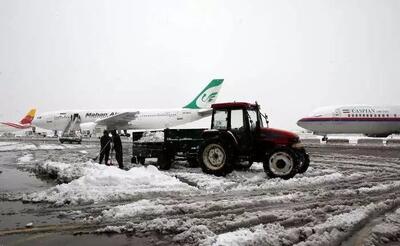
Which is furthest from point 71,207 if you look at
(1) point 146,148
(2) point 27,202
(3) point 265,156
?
(1) point 146,148

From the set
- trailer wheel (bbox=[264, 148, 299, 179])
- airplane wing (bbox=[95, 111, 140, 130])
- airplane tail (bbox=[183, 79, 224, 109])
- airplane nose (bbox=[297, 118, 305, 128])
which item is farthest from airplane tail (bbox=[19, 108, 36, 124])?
trailer wheel (bbox=[264, 148, 299, 179])

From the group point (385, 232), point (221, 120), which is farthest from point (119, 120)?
point (385, 232)

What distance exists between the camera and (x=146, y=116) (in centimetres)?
4450

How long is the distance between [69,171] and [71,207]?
3.99 metres

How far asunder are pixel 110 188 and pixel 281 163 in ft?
16.2

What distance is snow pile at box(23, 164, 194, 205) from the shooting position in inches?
276

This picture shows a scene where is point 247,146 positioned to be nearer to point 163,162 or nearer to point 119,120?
point 163,162

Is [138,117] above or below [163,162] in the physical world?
above

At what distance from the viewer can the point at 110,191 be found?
756 cm

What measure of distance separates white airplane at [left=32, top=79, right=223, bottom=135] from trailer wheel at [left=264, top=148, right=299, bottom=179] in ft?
108

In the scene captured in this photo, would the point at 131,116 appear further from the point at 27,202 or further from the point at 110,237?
the point at 110,237

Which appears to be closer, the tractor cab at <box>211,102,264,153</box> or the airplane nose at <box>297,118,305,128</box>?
the tractor cab at <box>211,102,264,153</box>

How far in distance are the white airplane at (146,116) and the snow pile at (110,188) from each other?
3426cm

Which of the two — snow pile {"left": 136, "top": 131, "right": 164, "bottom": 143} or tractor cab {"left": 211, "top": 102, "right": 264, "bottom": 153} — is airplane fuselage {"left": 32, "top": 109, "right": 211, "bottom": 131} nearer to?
snow pile {"left": 136, "top": 131, "right": 164, "bottom": 143}
